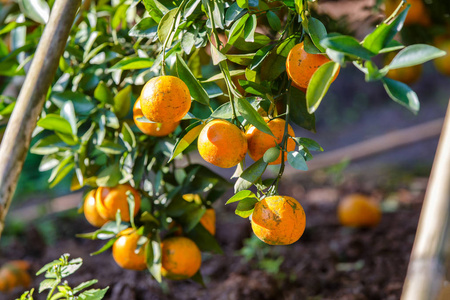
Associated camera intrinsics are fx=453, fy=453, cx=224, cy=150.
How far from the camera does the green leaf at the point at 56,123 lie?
0.81 meters

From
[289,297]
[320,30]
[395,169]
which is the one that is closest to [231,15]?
[320,30]

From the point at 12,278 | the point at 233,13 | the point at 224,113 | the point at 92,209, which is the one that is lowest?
the point at 12,278

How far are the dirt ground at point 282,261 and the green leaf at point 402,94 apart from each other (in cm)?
91

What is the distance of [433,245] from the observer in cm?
44

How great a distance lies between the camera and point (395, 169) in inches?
111

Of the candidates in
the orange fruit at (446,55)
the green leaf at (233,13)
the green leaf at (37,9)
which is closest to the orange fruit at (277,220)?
the green leaf at (233,13)

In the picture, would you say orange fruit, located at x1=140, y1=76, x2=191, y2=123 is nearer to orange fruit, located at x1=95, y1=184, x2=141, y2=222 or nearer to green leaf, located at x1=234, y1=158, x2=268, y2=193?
green leaf, located at x1=234, y1=158, x2=268, y2=193

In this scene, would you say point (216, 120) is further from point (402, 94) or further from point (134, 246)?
point (134, 246)

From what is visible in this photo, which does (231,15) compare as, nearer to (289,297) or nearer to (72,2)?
(72,2)

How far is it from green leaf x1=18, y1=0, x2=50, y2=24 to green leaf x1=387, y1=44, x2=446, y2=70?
68 cm

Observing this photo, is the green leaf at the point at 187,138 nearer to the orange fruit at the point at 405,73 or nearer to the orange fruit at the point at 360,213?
the orange fruit at the point at 405,73

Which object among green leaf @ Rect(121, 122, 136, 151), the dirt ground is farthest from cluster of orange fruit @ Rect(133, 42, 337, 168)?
the dirt ground

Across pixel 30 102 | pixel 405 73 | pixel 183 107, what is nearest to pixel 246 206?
pixel 183 107

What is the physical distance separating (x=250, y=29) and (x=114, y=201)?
42cm
